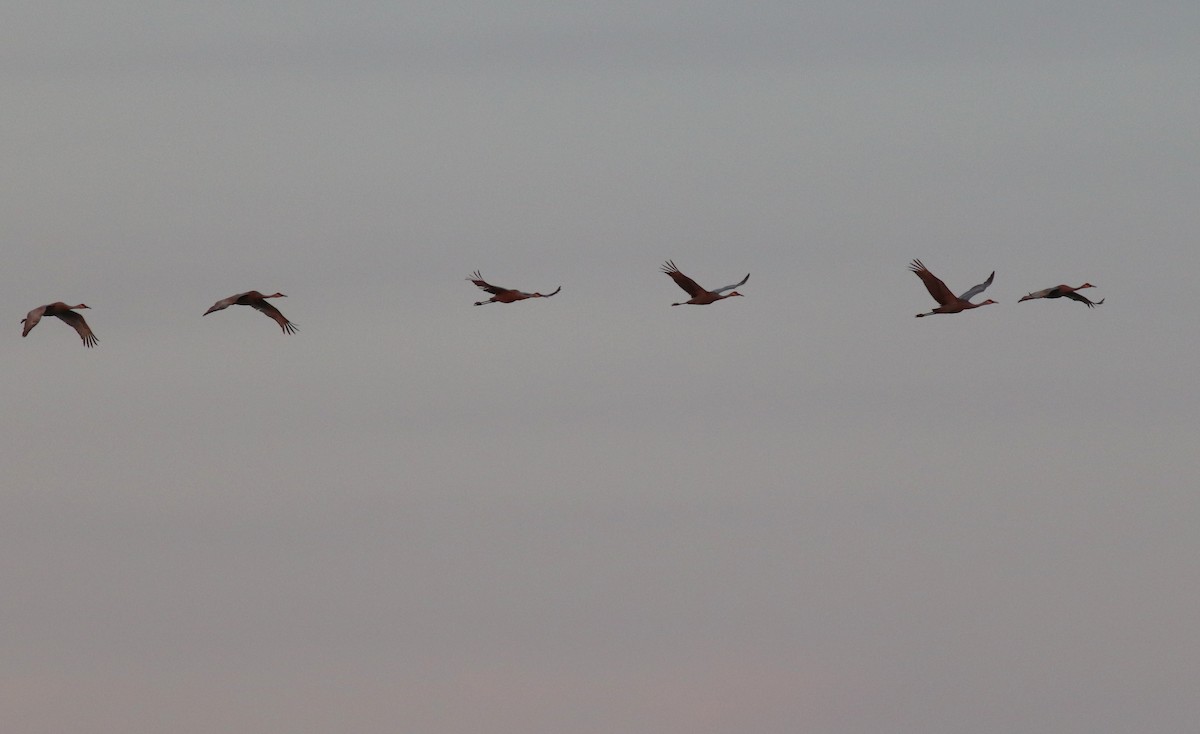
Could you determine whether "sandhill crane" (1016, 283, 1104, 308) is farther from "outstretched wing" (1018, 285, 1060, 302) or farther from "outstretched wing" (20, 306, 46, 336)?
"outstretched wing" (20, 306, 46, 336)

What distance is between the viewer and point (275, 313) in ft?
313

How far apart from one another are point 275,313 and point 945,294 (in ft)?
79.0

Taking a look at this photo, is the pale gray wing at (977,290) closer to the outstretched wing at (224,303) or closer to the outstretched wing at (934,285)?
the outstretched wing at (934,285)

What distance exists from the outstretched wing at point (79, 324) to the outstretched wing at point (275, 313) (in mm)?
5996

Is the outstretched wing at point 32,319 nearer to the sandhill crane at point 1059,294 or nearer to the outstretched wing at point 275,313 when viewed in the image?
the outstretched wing at point 275,313

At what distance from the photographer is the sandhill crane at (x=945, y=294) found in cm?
9400

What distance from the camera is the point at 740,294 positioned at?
103 m

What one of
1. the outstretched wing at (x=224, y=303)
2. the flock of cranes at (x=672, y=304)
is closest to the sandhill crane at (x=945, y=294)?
the flock of cranes at (x=672, y=304)

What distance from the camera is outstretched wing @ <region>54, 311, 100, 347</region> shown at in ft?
304

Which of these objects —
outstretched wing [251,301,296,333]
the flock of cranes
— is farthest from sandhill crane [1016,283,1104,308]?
outstretched wing [251,301,296,333]

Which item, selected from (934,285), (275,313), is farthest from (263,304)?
(934,285)

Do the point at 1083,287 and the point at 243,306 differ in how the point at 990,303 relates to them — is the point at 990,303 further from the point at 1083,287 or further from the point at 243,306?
the point at 243,306

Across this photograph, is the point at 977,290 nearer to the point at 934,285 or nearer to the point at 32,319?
the point at 934,285

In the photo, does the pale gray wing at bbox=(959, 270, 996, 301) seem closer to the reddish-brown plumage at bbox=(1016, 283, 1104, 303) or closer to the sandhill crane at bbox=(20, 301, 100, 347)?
the reddish-brown plumage at bbox=(1016, 283, 1104, 303)
